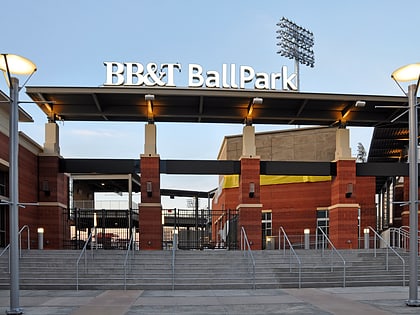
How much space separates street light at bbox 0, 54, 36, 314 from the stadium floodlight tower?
44874mm

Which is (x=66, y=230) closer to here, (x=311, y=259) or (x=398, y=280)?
(x=311, y=259)

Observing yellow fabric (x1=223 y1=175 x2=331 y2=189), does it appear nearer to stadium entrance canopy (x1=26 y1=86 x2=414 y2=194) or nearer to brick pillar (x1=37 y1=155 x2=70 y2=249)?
stadium entrance canopy (x1=26 y1=86 x2=414 y2=194)

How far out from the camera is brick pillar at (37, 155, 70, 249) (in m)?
21.0

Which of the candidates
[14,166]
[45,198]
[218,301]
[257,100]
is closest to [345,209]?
[257,100]

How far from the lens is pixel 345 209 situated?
21.6 m

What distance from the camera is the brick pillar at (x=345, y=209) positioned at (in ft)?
70.4

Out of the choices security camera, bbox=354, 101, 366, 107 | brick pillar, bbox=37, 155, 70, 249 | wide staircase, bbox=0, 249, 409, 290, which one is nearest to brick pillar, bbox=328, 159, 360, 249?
security camera, bbox=354, 101, 366, 107

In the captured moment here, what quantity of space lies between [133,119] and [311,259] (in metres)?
11.1

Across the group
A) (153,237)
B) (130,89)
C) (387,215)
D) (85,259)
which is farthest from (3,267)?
(387,215)

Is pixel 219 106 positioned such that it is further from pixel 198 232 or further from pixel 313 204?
pixel 313 204

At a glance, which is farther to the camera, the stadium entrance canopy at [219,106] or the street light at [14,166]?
the stadium entrance canopy at [219,106]

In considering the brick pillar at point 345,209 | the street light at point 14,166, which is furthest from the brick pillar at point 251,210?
the street light at point 14,166

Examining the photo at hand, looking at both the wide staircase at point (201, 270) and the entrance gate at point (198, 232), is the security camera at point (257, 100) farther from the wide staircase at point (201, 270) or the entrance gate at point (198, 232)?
the wide staircase at point (201, 270)

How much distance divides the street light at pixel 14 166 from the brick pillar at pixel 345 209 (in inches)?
591
